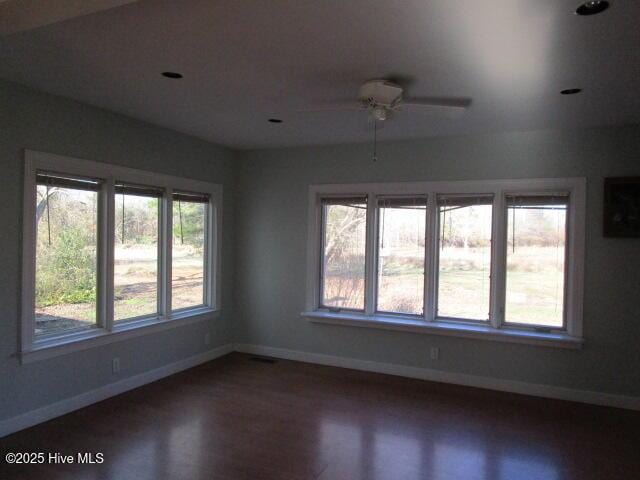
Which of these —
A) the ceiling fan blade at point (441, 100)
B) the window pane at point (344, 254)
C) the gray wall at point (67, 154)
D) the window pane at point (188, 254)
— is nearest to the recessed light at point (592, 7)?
the ceiling fan blade at point (441, 100)

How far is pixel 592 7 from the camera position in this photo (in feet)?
6.40

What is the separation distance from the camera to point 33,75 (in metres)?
3.00

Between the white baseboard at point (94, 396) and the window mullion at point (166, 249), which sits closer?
the white baseboard at point (94, 396)

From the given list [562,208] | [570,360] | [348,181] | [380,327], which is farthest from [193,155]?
[570,360]

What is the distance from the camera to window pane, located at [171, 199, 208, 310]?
4742 mm

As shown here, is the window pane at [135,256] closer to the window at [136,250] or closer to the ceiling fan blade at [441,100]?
the window at [136,250]

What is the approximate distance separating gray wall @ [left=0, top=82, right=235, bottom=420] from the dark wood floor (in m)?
0.28

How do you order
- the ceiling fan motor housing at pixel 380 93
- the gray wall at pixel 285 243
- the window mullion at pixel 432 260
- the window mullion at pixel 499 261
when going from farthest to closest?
the window mullion at pixel 432 260, the window mullion at pixel 499 261, the gray wall at pixel 285 243, the ceiling fan motor housing at pixel 380 93

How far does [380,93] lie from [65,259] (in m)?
2.88

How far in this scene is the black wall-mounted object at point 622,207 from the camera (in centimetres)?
384

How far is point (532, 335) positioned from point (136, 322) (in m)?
3.88

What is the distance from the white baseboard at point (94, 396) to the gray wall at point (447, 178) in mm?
925

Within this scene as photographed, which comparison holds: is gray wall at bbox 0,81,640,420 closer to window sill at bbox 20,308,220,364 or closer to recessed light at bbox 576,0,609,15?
window sill at bbox 20,308,220,364

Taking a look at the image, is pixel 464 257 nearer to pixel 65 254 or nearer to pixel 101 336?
pixel 101 336
